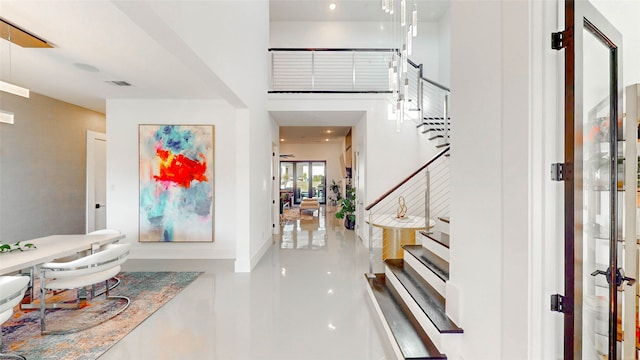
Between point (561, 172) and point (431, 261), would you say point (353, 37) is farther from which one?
point (561, 172)

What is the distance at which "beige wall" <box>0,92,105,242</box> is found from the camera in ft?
14.3

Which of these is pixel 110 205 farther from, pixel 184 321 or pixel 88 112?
pixel 184 321

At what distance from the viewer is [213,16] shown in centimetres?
291

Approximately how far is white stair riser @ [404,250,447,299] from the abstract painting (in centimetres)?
354

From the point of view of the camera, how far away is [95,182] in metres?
5.83

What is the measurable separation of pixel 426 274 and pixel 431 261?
6.8 inches

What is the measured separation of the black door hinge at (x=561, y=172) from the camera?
1.31 metres

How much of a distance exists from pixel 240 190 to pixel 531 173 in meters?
3.82

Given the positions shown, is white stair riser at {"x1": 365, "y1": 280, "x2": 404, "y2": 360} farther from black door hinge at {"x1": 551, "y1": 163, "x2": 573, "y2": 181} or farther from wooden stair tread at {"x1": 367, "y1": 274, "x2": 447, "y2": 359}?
black door hinge at {"x1": 551, "y1": 163, "x2": 573, "y2": 181}

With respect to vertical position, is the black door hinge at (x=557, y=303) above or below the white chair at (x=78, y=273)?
above

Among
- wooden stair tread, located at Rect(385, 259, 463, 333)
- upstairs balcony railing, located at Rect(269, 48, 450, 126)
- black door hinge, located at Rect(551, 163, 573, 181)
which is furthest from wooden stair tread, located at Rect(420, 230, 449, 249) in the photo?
upstairs balcony railing, located at Rect(269, 48, 450, 126)

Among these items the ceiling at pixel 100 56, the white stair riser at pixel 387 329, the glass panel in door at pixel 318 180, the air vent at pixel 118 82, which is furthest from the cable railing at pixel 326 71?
the glass panel in door at pixel 318 180

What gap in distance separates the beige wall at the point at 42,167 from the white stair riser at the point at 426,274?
6.05m

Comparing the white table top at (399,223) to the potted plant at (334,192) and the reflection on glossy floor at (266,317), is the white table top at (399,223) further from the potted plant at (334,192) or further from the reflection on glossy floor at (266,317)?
the potted plant at (334,192)
